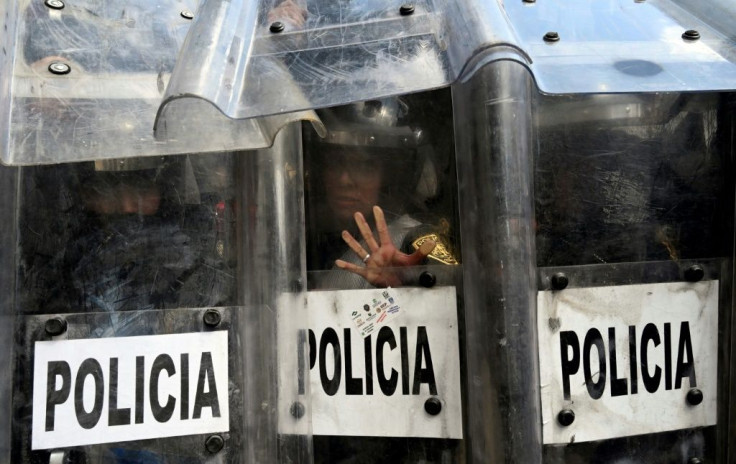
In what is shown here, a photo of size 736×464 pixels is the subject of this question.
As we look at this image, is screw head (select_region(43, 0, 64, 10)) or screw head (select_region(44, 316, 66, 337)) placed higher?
screw head (select_region(43, 0, 64, 10))

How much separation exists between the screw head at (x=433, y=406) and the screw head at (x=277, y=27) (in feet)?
4.18

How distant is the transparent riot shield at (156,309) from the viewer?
196 centimetres

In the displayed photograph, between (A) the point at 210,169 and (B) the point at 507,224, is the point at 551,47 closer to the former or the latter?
(B) the point at 507,224

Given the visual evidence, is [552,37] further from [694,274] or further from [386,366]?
[386,366]

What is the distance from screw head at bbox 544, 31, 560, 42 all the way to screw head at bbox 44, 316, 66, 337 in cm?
179

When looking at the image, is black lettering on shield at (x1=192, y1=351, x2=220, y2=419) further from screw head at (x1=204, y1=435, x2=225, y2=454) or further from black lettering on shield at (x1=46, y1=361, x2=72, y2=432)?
black lettering on shield at (x1=46, y1=361, x2=72, y2=432)

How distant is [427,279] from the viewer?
80.0 inches

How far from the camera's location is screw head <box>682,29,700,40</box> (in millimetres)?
1977

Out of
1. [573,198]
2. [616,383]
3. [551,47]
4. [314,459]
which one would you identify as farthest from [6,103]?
[616,383]

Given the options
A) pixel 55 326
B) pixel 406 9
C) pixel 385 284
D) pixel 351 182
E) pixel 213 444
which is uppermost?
pixel 406 9

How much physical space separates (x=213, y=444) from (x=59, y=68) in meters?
1.30

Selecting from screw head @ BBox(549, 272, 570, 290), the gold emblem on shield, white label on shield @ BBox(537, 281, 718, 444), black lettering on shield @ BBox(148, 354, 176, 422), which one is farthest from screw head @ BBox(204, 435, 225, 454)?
screw head @ BBox(549, 272, 570, 290)

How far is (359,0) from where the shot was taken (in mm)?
1954

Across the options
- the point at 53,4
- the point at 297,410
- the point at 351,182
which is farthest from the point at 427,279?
the point at 53,4
